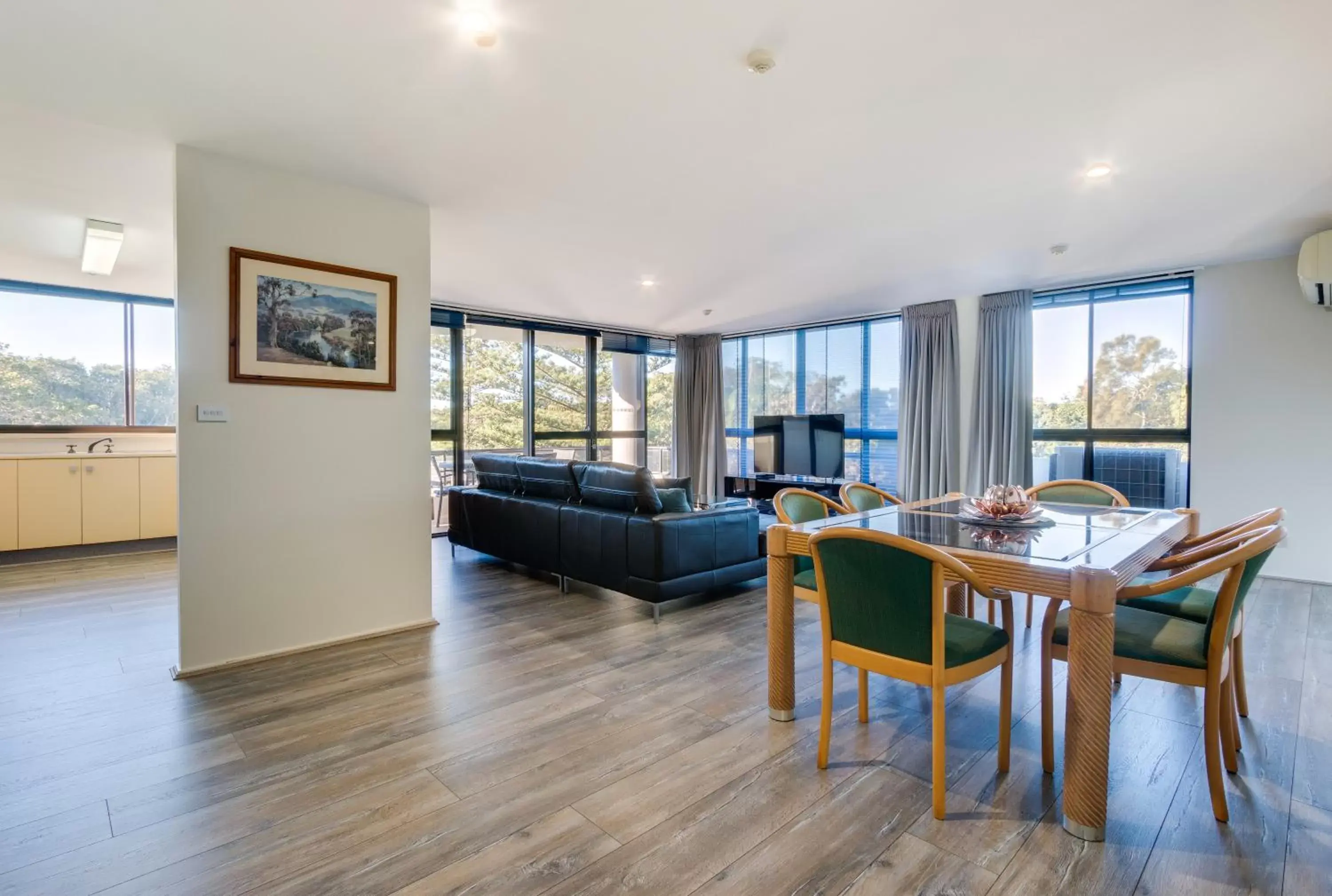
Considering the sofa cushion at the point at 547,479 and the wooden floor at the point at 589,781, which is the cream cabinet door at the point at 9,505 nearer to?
the wooden floor at the point at 589,781

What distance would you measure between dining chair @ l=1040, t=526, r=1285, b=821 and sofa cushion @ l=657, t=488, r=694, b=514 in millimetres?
2234

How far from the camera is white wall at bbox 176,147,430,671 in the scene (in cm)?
295

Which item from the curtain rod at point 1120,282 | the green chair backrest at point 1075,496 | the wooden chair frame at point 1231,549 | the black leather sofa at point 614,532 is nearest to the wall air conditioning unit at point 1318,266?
the curtain rod at point 1120,282

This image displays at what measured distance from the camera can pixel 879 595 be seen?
1957 millimetres

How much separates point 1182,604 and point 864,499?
5.06 feet

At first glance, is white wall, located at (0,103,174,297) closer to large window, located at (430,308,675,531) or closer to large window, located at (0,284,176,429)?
large window, located at (0,284,176,429)

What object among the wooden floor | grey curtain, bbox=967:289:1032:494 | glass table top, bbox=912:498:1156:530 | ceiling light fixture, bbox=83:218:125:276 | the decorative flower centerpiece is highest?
ceiling light fixture, bbox=83:218:125:276

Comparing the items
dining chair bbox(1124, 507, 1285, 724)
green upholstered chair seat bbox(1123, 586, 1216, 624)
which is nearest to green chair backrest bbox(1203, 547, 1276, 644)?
dining chair bbox(1124, 507, 1285, 724)

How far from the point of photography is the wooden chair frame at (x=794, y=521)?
271 cm

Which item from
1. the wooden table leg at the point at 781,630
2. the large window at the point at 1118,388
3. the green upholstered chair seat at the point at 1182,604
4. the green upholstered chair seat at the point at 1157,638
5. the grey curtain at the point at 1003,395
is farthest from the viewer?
the grey curtain at the point at 1003,395

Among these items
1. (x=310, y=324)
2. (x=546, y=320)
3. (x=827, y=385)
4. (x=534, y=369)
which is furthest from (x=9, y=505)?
(x=827, y=385)

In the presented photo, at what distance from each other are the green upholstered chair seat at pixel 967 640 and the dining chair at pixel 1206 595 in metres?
0.45

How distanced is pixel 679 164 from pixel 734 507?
2.18 m

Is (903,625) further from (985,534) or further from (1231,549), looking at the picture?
(1231,549)
